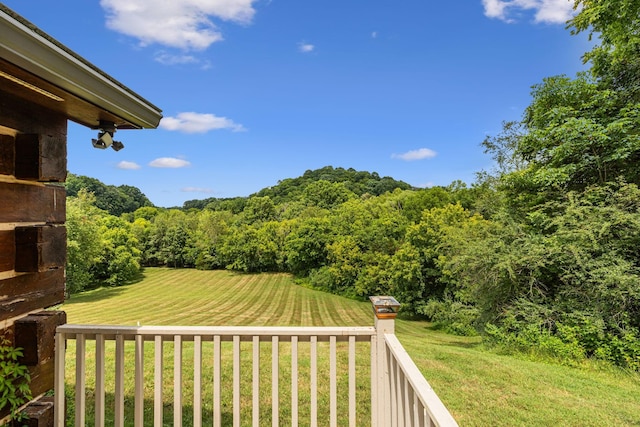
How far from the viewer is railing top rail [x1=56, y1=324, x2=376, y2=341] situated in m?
1.85

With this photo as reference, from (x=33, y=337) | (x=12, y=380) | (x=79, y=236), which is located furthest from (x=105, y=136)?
(x=79, y=236)

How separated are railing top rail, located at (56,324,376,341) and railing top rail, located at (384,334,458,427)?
34 cm

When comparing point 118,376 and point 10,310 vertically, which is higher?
point 10,310

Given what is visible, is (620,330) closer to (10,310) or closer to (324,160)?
(10,310)

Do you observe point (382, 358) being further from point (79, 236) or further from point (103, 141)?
point (79, 236)

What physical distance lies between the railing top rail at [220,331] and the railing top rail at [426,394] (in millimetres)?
339

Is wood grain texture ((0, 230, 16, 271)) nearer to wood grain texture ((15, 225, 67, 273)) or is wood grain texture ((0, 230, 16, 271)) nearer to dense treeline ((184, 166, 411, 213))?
wood grain texture ((15, 225, 67, 273))

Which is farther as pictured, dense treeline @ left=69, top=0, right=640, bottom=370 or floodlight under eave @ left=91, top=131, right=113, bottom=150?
dense treeline @ left=69, top=0, right=640, bottom=370

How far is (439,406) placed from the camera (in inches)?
39.7

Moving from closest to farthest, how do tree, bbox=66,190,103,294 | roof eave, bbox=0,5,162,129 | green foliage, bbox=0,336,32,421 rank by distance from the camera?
roof eave, bbox=0,5,162,129 < green foliage, bbox=0,336,32,421 < tree, bbox=66,190,103,294

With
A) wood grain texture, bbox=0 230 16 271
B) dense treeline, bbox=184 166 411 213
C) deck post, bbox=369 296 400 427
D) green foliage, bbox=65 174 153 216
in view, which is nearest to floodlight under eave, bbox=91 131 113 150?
wood grain texture, bbox=0 230 16 271

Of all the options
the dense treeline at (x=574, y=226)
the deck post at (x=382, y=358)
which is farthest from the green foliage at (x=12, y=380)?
the dense treeline at (x=574, y=226)

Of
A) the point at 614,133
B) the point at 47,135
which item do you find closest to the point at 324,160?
the point at 614,133

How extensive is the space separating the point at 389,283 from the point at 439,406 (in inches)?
799
